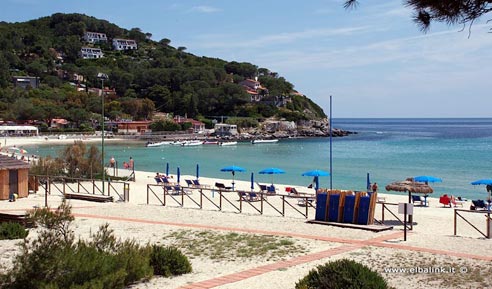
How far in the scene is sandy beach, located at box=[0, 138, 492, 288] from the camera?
8.70m

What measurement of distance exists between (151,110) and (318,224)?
361ft

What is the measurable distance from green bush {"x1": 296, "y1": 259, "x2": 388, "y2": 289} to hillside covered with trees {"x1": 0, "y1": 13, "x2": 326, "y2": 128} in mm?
100924

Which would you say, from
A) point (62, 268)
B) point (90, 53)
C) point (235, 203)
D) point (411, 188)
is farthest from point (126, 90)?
point (62, 268)

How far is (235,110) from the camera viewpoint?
132750mm

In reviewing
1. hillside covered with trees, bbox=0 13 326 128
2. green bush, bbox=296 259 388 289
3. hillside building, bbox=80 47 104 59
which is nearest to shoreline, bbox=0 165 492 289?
green bush, bbox=296 259 388 289

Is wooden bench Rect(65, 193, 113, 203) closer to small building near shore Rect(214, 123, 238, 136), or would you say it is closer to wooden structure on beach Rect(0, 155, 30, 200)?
wooden structure on beach Rect(0, 155, 30, 200)

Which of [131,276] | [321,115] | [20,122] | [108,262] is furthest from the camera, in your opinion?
[321,115]

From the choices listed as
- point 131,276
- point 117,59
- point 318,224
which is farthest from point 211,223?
point 117,59

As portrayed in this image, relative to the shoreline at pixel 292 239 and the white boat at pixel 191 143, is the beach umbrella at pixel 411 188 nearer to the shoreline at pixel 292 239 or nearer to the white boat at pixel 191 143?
the shoreline at pixel 292 239

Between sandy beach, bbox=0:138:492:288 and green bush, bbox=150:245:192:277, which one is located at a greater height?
green bush, bbox=150:245:192:277

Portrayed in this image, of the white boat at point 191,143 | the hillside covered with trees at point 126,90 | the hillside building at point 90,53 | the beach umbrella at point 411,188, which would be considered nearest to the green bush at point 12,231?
the beach umbrella at point 411,188

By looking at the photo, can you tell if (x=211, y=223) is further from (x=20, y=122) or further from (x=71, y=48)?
(x=71, y=48)

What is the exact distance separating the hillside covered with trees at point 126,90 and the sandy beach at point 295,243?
9155cm

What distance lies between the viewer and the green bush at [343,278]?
699 cm
